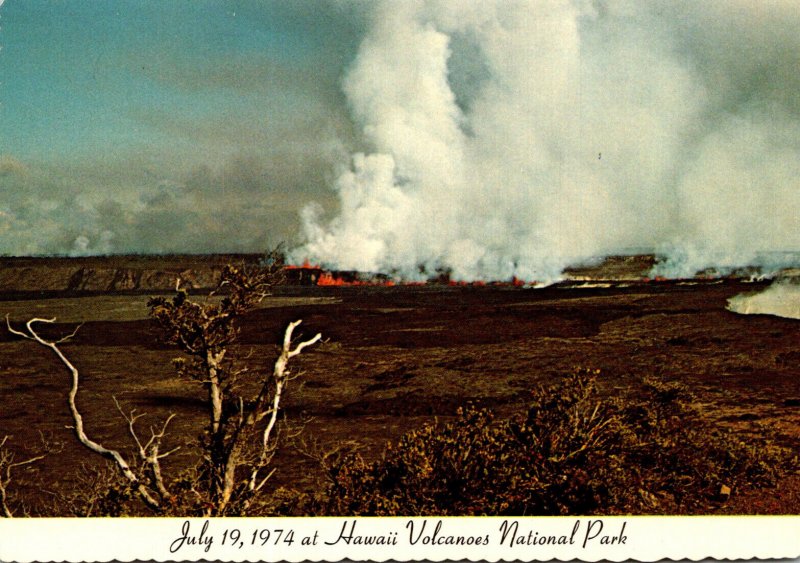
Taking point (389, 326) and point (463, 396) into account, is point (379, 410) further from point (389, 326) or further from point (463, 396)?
point (389, 326)

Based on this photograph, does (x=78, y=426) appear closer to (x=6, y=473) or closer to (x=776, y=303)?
(x=6, y=473)

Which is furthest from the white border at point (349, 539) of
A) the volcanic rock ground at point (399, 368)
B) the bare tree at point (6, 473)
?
the volcanic rock ground at point (399, 368)

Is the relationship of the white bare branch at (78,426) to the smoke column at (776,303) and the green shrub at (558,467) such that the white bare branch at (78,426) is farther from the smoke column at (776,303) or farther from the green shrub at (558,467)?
the smoke column at (776,303)

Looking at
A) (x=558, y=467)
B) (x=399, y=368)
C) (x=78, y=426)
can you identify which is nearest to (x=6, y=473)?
(x=78, y=426)

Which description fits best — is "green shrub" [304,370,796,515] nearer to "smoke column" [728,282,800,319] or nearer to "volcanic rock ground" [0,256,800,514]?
"volcanic rock ground" [0,256,800,514]

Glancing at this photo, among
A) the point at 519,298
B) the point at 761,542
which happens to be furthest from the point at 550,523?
the point at 519,298
